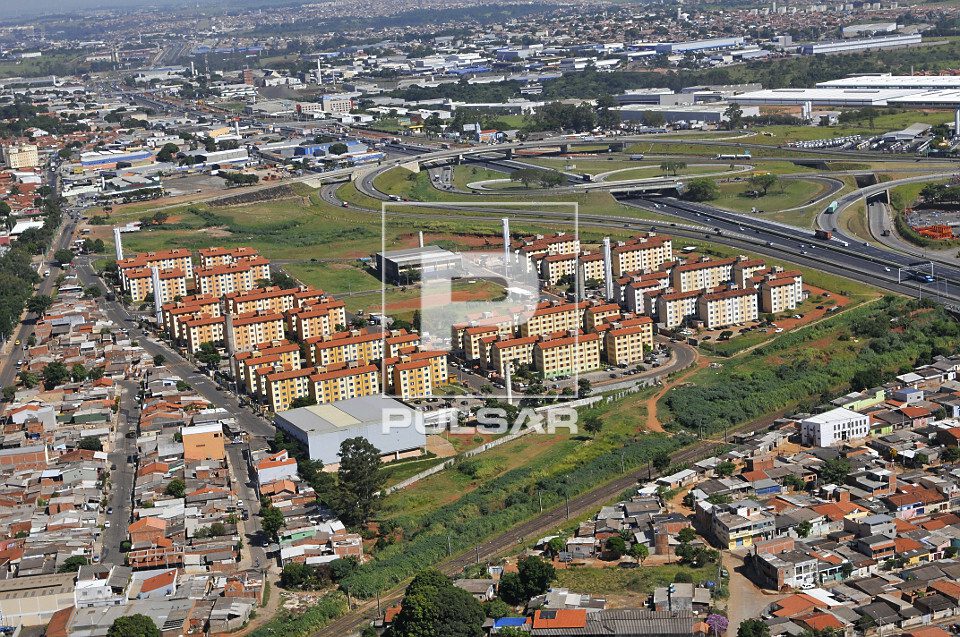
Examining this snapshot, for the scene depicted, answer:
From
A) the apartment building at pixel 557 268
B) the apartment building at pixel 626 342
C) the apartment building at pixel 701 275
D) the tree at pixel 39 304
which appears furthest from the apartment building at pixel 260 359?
the apartment building at pixel 701 275

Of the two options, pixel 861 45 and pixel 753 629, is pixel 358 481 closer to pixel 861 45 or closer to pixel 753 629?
pixel 753 629

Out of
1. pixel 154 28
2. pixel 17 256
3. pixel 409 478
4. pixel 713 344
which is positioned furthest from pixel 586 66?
pixel 154 28

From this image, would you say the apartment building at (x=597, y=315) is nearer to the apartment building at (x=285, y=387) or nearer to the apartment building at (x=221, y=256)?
the apartment building at (x=285, y=387)

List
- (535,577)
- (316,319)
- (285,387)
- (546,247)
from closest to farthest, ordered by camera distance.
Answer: (535,577) < (285,387) < (316,319) < (546,247)

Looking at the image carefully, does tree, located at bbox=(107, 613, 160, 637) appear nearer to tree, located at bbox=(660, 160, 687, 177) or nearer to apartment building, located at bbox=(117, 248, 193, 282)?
apartment building, located at bbox=(117, 248, 193, 282)

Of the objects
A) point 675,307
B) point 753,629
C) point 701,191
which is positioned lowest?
point 701,191

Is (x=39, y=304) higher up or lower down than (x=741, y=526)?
lower down

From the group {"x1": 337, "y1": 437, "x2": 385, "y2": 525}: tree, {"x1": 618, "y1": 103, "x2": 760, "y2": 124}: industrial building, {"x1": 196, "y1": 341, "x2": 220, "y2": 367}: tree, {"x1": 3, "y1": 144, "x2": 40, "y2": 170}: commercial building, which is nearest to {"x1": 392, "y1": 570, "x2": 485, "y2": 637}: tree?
{"x1": 337, "y1": 437, "x2": 385, "y2": 525}: tree

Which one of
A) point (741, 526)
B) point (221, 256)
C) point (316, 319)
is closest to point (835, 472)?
point (741, 526)
